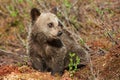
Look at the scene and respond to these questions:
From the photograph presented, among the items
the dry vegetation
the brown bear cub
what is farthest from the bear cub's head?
the dry vegetation

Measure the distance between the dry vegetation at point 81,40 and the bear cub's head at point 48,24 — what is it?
0.52 meters

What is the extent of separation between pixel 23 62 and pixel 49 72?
129cm

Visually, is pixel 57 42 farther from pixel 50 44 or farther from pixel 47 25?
pixel 47 25

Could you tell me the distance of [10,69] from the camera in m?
8.18

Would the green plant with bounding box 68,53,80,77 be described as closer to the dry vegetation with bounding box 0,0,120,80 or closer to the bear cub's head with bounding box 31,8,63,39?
the dry vegetation with bounding box 0,0,120,80

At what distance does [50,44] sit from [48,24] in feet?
1.36

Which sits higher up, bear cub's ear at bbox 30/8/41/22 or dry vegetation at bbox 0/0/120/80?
bear cub's ear at bbox 30/8/41/22

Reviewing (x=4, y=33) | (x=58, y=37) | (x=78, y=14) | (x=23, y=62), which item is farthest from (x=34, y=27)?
(x=4, y=33)

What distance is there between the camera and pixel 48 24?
26.9 ft

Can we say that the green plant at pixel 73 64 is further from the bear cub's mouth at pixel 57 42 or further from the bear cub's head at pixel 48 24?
the bear cub's head at pixel 48 24

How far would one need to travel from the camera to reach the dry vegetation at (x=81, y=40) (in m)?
7.64

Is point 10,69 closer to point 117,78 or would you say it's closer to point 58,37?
point 58,37

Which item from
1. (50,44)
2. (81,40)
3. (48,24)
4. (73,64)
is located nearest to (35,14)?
(48,24)

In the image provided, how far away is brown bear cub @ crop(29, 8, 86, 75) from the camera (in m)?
7.97
